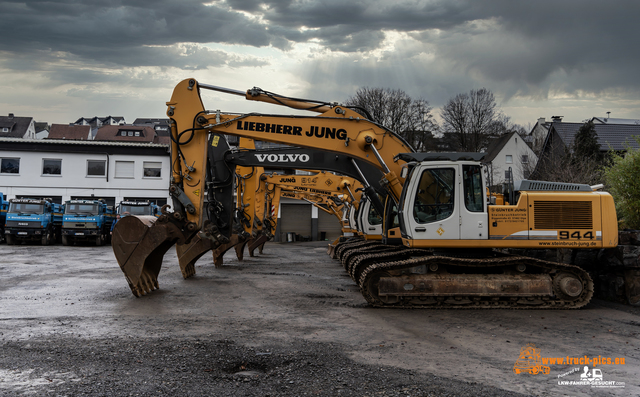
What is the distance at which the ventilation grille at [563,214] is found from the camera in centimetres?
932

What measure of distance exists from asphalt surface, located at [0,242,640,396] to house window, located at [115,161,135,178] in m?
33.0

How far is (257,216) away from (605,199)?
15.2 meters

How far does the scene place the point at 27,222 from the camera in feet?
89.2

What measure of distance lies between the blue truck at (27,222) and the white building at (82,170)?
1345cm

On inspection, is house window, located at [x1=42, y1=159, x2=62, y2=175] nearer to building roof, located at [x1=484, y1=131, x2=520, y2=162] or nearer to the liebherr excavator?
the liebherr excavator

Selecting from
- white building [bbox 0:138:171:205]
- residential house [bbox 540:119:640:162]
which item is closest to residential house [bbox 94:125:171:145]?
white building [bbox 0:138:171:205]

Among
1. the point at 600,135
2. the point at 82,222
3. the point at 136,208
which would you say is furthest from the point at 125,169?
the point at 600,135

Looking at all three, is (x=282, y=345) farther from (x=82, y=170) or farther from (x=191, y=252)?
(x=82, y=170)

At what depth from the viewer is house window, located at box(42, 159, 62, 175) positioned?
41.4 meters

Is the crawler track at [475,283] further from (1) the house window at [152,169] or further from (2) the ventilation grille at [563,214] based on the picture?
(1) the house window at [152,169]

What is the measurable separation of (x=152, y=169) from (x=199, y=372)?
3977cm

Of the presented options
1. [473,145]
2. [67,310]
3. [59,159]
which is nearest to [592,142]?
[473,145]

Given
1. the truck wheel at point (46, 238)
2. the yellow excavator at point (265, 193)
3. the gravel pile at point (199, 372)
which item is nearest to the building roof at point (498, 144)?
the yellow excavator at point (265, 193)

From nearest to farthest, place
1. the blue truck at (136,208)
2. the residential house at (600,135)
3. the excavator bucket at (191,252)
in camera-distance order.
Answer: the excavator bucket at (191,252) < the blue truck at (136,208) < the residential house at (600,135)
